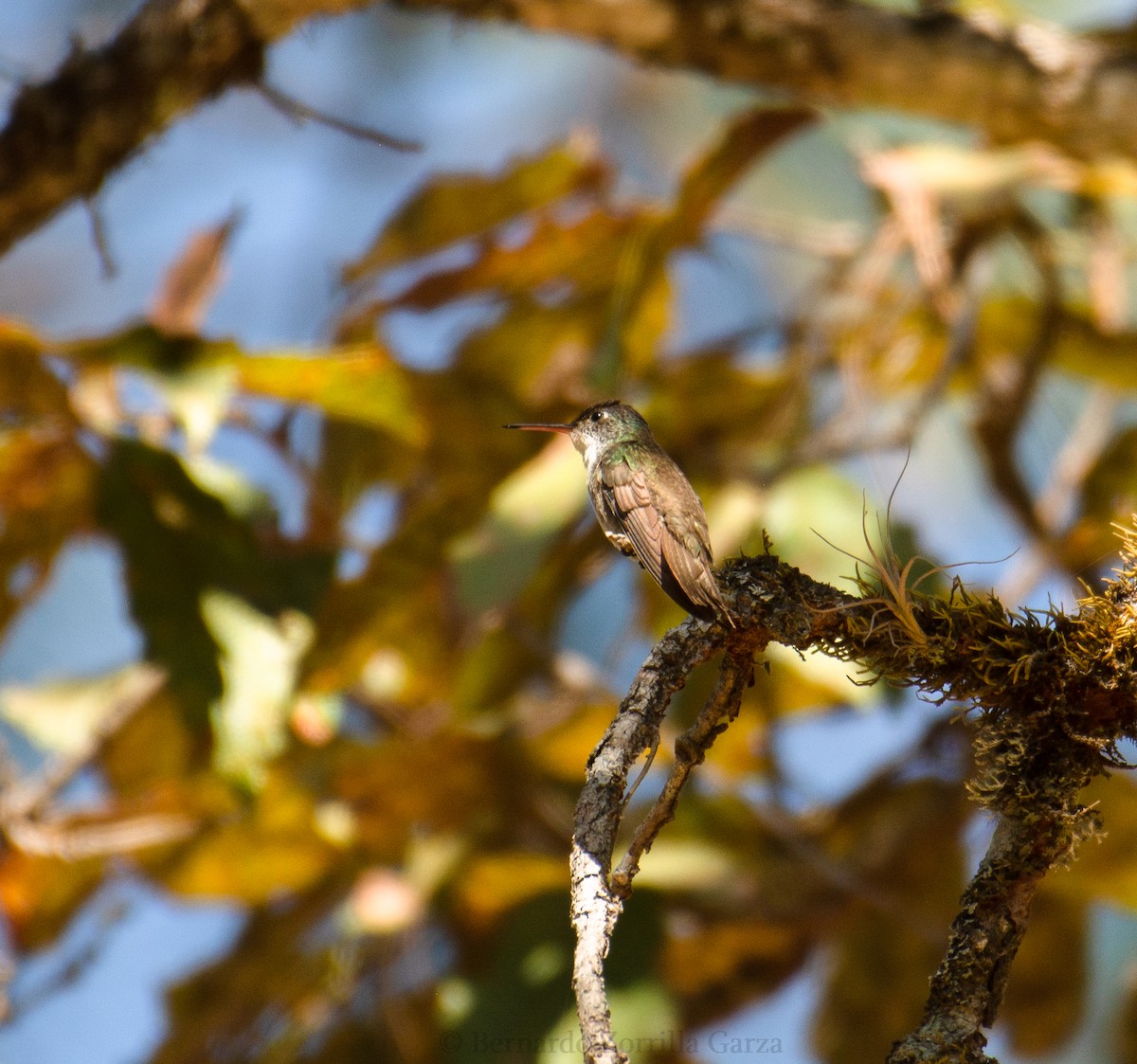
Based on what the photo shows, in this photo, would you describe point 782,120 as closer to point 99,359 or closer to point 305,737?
point 99,359

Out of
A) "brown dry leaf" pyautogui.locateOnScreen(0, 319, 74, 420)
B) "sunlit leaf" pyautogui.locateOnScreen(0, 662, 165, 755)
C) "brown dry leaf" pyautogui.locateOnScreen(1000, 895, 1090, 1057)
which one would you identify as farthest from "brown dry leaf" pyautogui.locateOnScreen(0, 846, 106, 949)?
"brown dry leaf" pyautogui.locateOnScreen(1000, 895, 1090, 1057)

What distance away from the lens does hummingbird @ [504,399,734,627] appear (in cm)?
148

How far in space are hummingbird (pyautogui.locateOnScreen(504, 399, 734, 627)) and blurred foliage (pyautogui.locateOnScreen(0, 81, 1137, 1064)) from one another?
1.73 ft

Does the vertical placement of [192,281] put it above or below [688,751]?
below

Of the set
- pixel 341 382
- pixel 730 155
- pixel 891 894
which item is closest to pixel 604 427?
pixel 341 382

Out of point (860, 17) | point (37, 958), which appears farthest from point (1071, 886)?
point (37, 958)

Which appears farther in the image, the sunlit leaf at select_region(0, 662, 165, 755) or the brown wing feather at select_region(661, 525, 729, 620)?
the sunlit leaf at select_region(0, 662, 165, 755)

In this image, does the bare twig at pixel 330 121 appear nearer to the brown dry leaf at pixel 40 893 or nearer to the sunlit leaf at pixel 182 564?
the sunlit leaf at pixel 182 564

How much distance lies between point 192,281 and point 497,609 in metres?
1.45

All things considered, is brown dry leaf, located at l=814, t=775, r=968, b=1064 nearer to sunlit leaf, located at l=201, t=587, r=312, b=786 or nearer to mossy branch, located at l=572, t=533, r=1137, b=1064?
sunlit leaf, located at l=201, t=587, r=312, b=786

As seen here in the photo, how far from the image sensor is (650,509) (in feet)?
6.10

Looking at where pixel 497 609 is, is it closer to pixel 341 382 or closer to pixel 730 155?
pixel 341 382

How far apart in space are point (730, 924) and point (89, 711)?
177 cm

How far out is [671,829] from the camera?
332 cm
